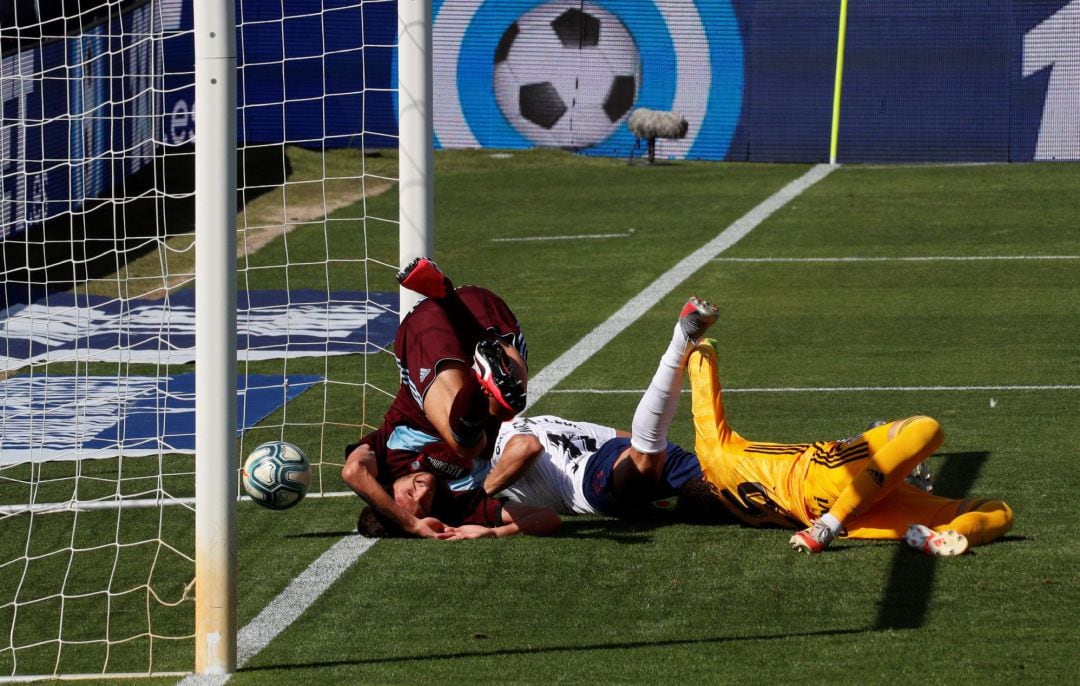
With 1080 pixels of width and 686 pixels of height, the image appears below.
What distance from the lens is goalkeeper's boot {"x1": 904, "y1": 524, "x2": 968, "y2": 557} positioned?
638cm

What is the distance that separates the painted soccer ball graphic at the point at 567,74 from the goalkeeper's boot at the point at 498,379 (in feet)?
59.9

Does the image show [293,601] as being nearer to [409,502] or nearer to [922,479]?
[409,502]

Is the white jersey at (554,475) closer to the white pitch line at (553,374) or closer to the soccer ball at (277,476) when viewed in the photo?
the white pitch line at (553,374)

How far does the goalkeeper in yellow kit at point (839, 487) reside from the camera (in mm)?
6453

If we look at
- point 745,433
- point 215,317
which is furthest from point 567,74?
point 215,317

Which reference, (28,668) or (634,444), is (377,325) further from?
(28,668)

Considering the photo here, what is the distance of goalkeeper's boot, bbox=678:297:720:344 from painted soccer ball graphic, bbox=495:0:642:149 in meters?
17.3

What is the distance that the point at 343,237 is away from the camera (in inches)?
707

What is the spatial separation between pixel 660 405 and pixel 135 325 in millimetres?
7868

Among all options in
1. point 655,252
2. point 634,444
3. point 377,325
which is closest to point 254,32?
point 655,252

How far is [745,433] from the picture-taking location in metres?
9.05

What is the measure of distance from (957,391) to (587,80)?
1505 cm

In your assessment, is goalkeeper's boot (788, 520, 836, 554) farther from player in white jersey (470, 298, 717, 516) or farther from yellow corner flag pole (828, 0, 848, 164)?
yellow corner flag pole (828, 0, 848, 164)

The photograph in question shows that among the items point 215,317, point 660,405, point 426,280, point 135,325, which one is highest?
point 215,317
